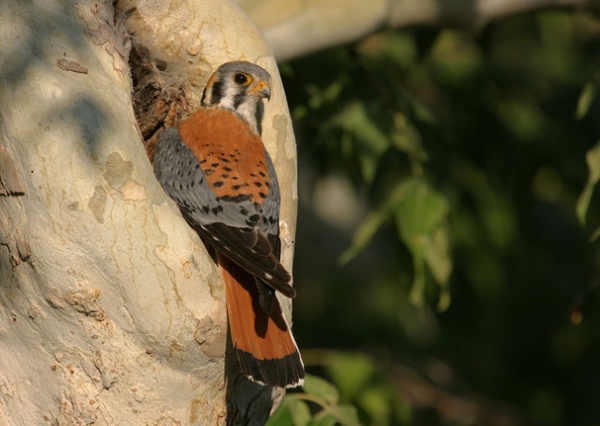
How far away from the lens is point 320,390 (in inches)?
149

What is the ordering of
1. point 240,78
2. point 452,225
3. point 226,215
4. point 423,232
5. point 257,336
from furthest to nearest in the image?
point 452,225, point 423,232, point 240,78, point 226,215, point 257,336

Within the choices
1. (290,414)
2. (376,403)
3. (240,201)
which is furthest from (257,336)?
(376,403)

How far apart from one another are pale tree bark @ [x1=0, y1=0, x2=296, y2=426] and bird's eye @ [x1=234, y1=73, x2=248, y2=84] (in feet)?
1.60

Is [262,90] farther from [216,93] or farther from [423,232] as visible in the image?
[423,232]

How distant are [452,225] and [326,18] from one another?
180 centimetres

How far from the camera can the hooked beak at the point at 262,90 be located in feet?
12.2

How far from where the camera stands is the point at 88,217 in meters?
3.08

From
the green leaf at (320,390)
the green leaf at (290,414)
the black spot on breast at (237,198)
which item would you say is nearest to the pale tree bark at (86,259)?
the green leaf at (290,414)

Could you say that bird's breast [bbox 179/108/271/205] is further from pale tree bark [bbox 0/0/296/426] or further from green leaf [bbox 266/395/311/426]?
green leaf [bbox 266/395/311/426]

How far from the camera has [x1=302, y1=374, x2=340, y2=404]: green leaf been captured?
3746 millimetres

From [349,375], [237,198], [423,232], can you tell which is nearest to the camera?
[237,198]

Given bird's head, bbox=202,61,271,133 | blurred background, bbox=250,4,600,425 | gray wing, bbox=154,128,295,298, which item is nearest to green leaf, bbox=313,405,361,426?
blurred background, bbox=250,4,600,425

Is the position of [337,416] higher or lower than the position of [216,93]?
lower

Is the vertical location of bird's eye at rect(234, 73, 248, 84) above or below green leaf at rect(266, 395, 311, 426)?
above
